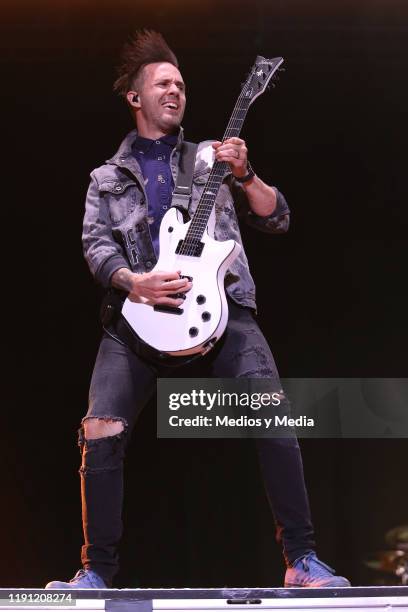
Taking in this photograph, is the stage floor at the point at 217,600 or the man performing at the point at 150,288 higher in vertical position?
the man performing at the point at 150,288

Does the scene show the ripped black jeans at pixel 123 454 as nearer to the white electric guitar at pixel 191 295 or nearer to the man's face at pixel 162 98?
the white electric guitar at pixel 191 295

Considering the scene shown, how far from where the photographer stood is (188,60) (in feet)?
13.1

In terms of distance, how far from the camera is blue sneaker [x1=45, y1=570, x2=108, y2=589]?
2.82 meters

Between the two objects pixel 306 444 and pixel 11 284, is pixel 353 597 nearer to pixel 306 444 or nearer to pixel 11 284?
pixel 306 444

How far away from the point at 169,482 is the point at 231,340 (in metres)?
0.93

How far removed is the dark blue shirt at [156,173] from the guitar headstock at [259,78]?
315 mm

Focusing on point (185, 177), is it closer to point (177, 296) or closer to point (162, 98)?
point (162, 98)

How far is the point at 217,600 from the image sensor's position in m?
2.72

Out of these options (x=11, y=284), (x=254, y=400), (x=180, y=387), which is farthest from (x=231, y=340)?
(x=11, y=284)

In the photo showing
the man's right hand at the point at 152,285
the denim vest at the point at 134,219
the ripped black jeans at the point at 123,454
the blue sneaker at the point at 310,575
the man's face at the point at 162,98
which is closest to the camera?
the blue sneaker at the point at 310,575

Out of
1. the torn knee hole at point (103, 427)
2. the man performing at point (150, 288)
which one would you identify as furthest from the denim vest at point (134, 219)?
the torn knee hole at point (103, 427)

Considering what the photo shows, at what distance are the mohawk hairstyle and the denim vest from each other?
0.34 m

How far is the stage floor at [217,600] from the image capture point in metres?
2.69

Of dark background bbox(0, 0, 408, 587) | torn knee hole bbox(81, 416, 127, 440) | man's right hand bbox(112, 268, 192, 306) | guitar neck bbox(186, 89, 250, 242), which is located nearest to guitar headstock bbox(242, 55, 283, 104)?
guitar neck bbox(186, 89, 250, 242)
